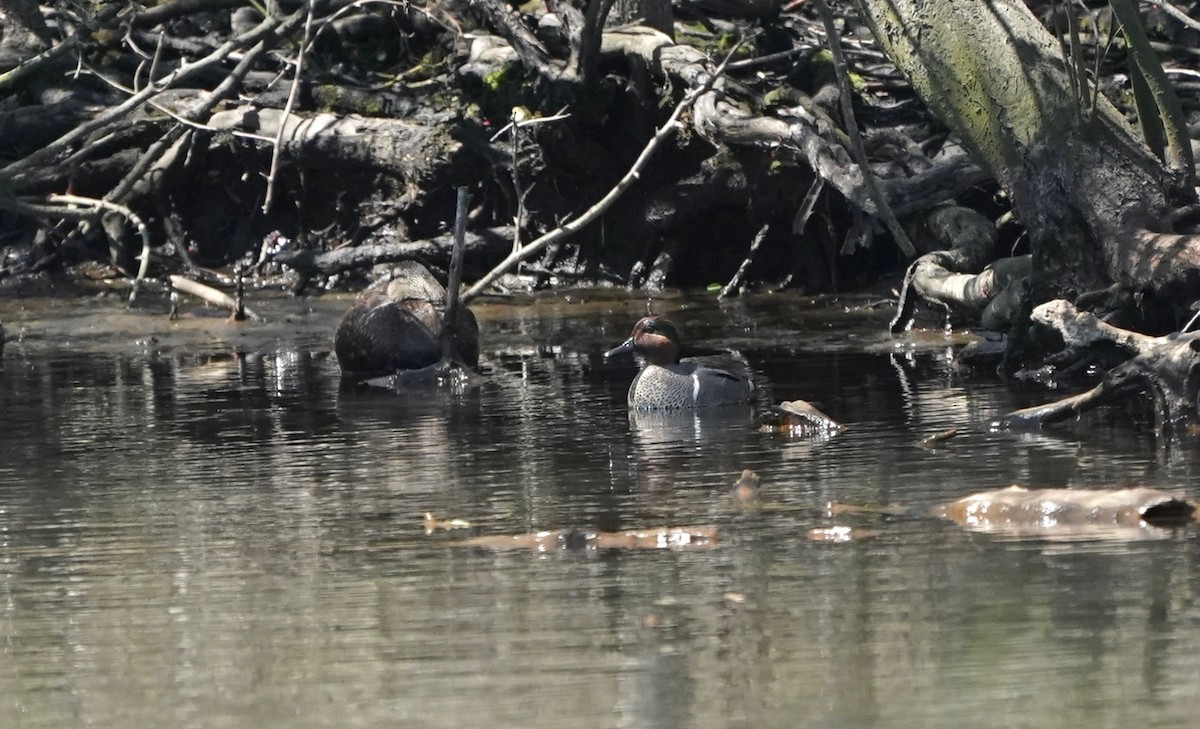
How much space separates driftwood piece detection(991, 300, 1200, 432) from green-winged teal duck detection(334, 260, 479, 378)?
4076 millimetres

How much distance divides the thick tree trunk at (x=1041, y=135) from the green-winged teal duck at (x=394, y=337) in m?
3.08

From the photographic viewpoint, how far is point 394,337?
11805 mm

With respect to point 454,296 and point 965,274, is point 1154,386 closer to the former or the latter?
point 965,274

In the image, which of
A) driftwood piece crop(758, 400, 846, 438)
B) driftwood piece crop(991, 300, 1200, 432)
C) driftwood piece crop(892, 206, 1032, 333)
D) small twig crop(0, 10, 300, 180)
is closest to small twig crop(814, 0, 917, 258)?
driftwood piece crop(758, 400, 846, 438)

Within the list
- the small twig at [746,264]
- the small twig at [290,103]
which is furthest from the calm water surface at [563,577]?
the small twig at [746,264]

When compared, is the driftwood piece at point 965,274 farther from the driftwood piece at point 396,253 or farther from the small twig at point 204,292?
the small twig at point 204,292

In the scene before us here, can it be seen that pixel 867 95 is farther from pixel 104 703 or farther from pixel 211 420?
pixel 104 703

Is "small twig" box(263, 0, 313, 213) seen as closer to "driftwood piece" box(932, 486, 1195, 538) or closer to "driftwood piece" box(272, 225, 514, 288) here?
"driftwood piece" box(272, 225, 514, 288)

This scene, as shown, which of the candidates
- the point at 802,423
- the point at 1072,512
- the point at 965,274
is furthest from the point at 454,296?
the point at 1072,512

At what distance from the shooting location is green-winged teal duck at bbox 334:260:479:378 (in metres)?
11.7

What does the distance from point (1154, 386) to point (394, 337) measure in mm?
5014

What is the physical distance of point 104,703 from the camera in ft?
14.6

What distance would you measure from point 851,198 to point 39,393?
15.7ft

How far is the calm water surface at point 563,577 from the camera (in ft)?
14.1
